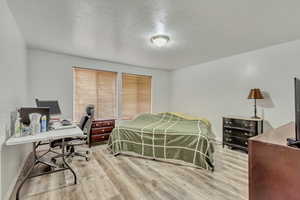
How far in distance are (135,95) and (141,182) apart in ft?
10.6

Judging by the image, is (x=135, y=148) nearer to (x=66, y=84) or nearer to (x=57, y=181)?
(x=57, y=181)

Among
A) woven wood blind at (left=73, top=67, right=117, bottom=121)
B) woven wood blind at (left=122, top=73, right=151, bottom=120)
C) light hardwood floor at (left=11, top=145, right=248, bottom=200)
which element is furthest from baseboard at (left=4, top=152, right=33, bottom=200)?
woven wood blind at (left=122, top=73, right=151, bottom=120)

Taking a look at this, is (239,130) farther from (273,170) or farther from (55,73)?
(55,73)

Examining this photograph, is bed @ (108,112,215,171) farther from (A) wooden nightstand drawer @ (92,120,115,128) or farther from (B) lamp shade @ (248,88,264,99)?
(B) lamp shade @ (248,88,264,99)

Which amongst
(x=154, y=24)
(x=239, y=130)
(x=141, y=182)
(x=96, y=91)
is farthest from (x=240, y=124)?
(x=96, y=91)

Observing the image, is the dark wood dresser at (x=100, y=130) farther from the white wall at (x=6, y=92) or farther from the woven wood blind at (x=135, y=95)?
the white wall at (x=6, y=92)

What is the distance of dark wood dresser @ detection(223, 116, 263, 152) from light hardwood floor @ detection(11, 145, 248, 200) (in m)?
0.58

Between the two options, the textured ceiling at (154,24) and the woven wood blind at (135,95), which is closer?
the textured ceiling at (154,24)

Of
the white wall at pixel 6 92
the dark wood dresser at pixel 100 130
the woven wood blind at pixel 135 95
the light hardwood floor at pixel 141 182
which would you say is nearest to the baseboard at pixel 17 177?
Result: the white wall at pixel 6 92

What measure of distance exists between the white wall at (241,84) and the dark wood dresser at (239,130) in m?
0.37

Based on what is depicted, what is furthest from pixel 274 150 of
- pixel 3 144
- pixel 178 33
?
pixel 3 144

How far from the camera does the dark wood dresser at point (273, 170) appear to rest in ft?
3.11

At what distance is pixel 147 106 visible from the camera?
530 cm

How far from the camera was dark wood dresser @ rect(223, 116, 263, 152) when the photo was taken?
3.10m
